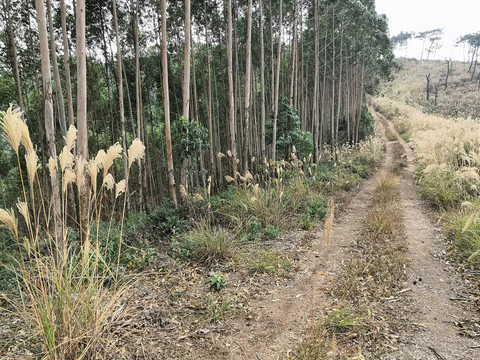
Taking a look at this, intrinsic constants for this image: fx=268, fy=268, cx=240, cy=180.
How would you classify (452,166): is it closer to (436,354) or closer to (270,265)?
(270,265)

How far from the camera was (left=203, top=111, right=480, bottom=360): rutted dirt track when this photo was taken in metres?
2.45

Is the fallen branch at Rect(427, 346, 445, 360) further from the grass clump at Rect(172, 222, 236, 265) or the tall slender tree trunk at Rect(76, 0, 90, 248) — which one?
the tall slender tree trunk at Rect(76, 0, 90, 248)

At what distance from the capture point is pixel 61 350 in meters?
1.83

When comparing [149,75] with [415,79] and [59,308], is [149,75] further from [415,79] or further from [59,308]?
[415,79]

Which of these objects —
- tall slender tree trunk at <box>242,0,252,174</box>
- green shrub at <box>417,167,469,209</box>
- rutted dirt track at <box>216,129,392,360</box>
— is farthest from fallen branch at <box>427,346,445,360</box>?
tall slender tree trunk at <box>242,0,252,174</box>

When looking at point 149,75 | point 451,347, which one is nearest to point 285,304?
point 451,347

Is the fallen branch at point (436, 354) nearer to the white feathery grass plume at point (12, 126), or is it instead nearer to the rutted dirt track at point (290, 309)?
the rutted dirt track at point (290, 309)

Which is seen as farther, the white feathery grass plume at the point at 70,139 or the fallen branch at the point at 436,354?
the fallen branch at the point at 436,354

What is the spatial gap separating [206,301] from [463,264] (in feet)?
11.9

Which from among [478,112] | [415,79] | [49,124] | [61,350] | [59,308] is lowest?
[61,350]

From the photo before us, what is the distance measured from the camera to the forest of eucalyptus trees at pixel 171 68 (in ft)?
20.0

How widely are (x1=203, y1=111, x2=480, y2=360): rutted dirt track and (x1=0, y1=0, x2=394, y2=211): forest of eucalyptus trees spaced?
2815 mm

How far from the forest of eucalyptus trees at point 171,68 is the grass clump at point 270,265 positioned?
2.11 m

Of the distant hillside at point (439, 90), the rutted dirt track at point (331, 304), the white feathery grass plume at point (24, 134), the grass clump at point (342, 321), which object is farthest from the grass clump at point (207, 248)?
the distant hillside at point (439, 90)
